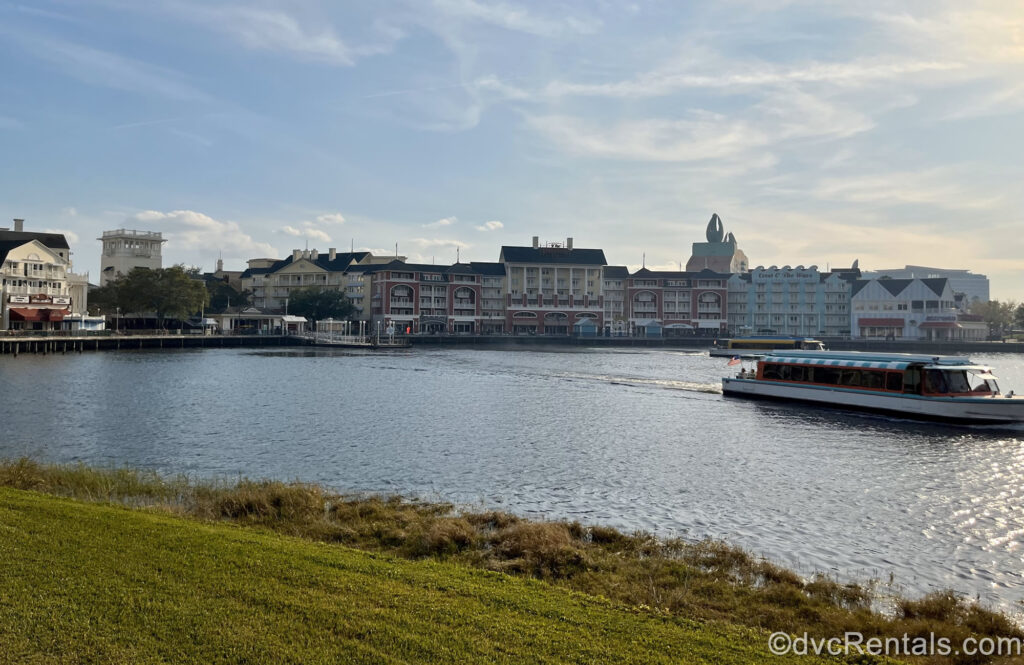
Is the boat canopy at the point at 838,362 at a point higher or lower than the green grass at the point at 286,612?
higher

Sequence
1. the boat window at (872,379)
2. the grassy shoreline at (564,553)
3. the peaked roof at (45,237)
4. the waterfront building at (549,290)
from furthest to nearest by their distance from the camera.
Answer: the waterfront building at (549,290)
the peaked roof at (45,237)
the boat window at (872,379)
the grassy shoreline at (564,553)

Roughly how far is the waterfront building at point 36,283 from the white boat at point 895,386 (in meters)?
99.0

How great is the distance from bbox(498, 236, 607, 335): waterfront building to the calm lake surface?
10406 centimetres

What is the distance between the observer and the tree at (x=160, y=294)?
4486 inches

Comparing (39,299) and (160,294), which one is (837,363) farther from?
(39,299)

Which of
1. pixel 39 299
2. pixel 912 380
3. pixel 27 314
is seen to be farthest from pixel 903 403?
pixel 39 299

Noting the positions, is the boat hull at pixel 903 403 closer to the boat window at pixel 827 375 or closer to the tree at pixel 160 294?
the boat window at pixel 827 375

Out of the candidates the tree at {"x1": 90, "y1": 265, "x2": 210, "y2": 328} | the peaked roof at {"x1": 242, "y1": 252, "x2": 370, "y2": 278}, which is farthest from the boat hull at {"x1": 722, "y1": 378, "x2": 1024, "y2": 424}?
the peaked roof at {"x1": 242, "y1": 252, "x2": 370, "y2": 278}

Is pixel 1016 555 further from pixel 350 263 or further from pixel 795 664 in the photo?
pixel 350 263

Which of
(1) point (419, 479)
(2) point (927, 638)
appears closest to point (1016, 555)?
(2) point (927, 638)

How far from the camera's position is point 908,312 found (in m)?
153

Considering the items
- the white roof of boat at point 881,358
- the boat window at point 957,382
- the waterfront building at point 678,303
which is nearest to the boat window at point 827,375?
the white roof of boat at point 881,358

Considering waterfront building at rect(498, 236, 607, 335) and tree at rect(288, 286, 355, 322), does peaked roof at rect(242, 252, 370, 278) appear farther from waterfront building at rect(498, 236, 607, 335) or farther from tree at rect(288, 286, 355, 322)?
waterfront building at rect(498, 236, 607, 335)

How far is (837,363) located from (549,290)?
119 meters
